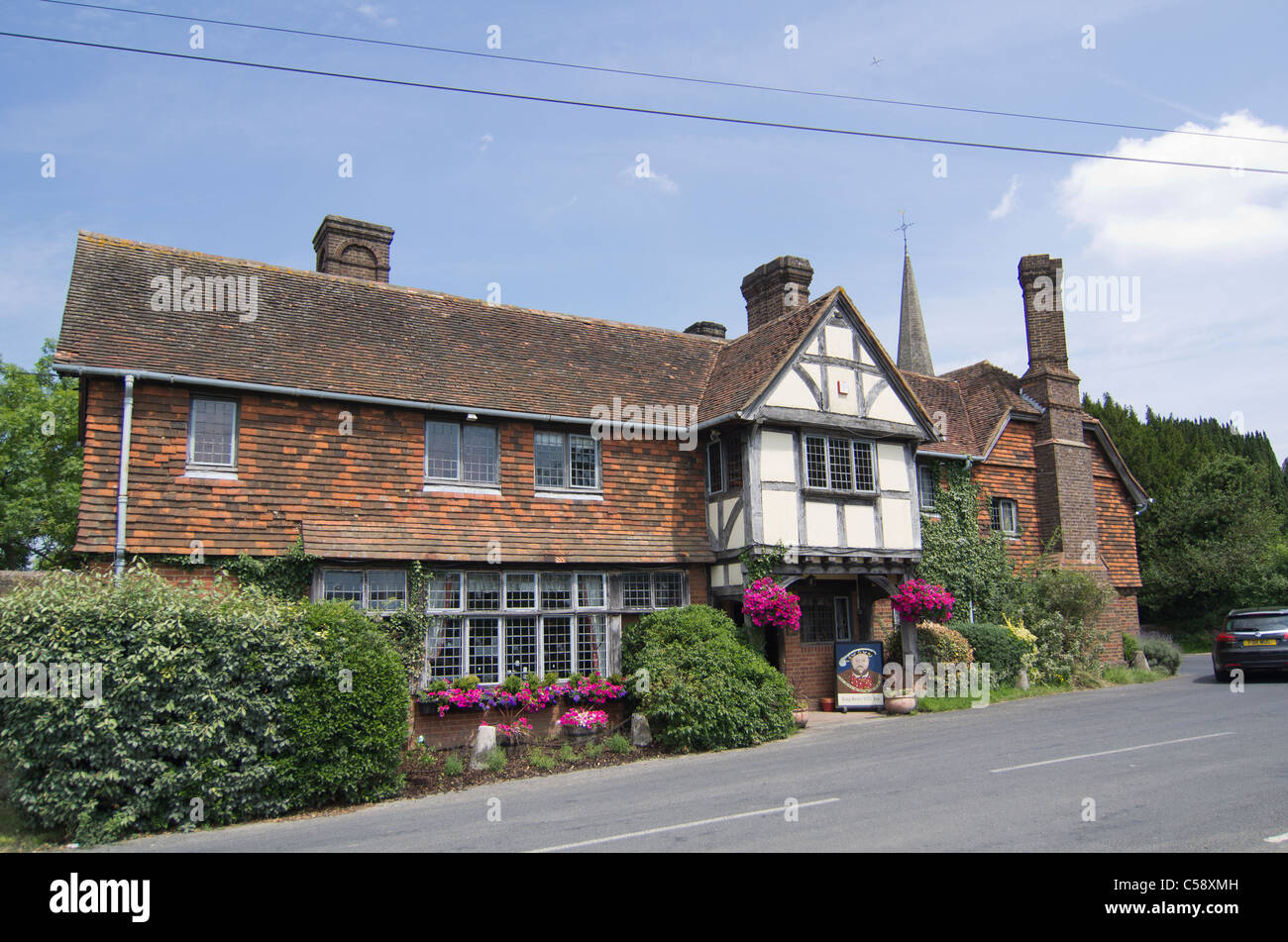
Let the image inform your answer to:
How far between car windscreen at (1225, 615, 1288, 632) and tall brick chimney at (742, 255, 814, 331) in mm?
12503

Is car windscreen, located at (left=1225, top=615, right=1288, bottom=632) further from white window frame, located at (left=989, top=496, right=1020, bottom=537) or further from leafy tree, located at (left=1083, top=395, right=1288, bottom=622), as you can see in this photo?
leafy tree, located at (left=1083, top=395, right=1288, bottom=622)

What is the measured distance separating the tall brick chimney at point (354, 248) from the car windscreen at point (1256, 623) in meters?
20.9

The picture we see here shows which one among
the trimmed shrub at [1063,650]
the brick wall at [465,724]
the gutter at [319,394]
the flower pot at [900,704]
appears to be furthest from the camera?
A: the trimmed shrub at [1063,650]

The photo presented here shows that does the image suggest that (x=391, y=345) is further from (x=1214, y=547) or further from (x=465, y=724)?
(x=1214, y=547)

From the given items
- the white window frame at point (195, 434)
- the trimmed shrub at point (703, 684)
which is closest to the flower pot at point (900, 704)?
the trimmed shrub at point (703, 684)

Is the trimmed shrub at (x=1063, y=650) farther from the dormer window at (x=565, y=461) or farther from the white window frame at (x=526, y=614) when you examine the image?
the dormer window at (x=565, y=461)

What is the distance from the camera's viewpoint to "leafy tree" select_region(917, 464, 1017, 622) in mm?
21453

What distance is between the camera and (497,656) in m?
15.2

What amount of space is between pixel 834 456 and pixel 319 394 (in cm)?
1003

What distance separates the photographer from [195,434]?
13.8 meters

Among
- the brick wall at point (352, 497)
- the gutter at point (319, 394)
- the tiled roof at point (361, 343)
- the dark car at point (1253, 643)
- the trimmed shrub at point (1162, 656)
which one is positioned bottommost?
the trimmed shrub at point (1162, 656)

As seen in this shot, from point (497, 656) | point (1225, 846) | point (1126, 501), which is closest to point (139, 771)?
point (497, 656)

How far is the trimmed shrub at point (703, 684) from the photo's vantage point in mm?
14352

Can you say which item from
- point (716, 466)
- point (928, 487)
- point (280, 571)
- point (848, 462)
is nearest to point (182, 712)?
point (280, 571)
